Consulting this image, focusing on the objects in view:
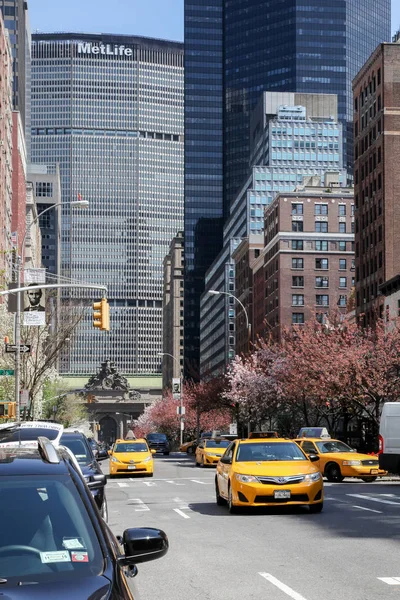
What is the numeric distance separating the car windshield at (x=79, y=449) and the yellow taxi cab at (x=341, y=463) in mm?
14200

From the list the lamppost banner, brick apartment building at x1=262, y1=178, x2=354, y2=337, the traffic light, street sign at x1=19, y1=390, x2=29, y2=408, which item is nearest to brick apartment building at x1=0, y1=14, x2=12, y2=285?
brick apartment building at x1=262, y1=178, x2=354, y2=337

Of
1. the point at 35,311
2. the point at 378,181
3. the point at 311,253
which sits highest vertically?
the point at 378,181

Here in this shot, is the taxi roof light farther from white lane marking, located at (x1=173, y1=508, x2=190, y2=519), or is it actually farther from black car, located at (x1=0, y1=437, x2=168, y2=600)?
black car, located at (x1=0, y1=437, x2=168, y2=600)

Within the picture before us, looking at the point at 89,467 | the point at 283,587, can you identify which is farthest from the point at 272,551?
the point at 89,467

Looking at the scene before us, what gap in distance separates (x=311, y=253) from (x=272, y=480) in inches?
3998

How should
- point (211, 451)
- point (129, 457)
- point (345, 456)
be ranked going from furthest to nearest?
1. point (211, 451)
2. point (129, 457)
3. point (345, 456)

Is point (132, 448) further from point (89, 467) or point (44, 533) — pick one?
point (44, 533)

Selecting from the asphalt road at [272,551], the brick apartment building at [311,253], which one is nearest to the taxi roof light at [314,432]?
the asphalt road at [272,551]

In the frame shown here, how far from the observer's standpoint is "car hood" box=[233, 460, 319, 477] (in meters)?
19.4

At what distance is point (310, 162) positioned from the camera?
162m

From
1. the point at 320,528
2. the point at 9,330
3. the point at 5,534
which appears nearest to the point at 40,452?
the point at 5,534

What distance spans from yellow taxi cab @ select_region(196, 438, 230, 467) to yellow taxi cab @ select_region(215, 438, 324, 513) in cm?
2863

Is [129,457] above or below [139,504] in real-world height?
above

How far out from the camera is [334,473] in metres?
33.2
